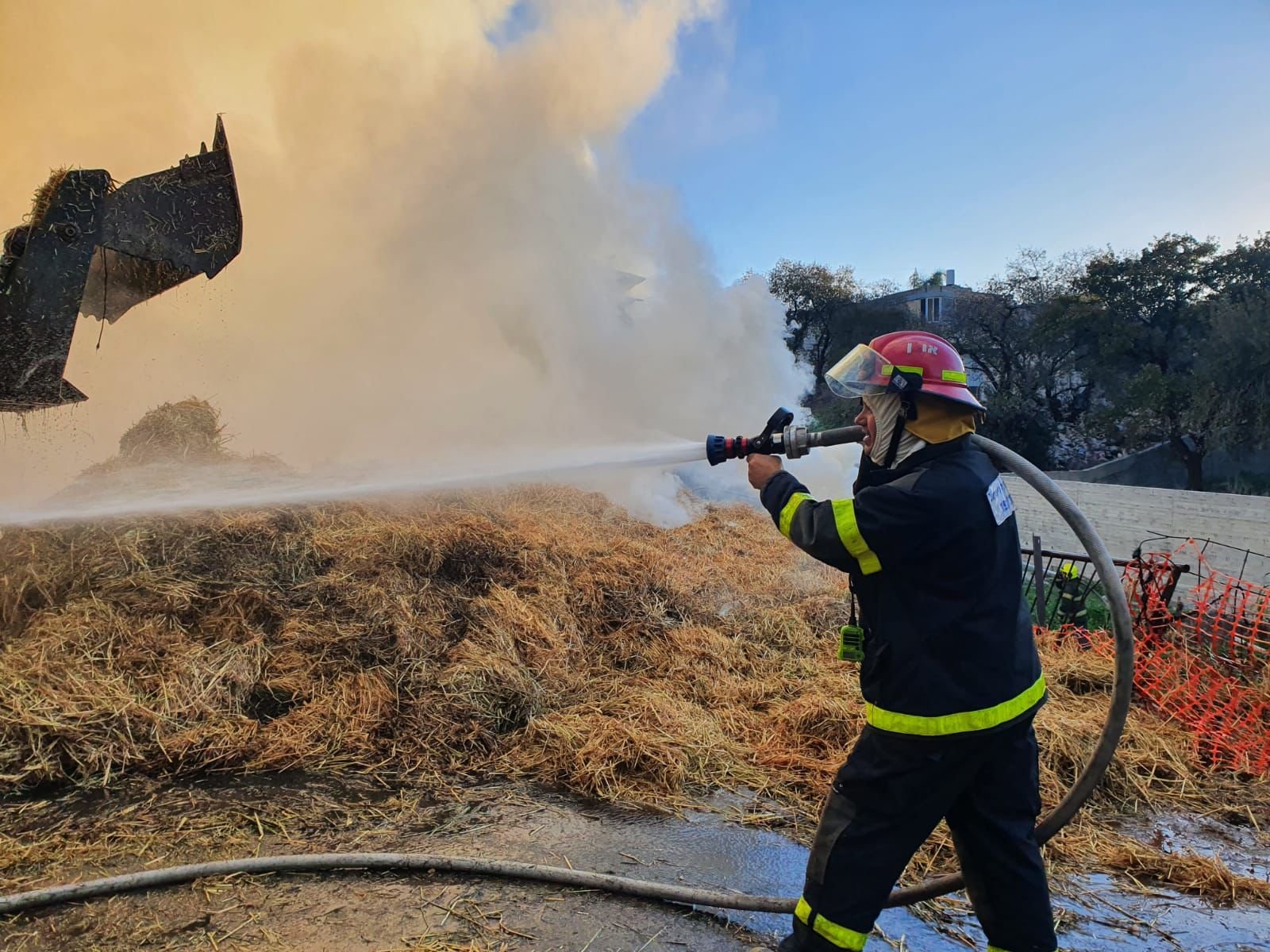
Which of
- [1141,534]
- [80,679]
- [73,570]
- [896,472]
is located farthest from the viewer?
[1141,534]

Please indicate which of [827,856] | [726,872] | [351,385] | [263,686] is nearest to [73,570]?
[263,686]

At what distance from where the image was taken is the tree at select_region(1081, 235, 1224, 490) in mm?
18778

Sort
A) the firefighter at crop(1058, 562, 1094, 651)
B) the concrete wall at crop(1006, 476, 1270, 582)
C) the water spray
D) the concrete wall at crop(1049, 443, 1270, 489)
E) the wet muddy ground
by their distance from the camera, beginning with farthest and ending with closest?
the concrete wall at crop(1049, 443, 1270, 489) < the concrete wall at crop(1006, 476, 1270, 582) < the firefighter at crop(1058, 562, 1094, 651) < the water spray < the wet muddy ground

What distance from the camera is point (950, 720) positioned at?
6.68 ft

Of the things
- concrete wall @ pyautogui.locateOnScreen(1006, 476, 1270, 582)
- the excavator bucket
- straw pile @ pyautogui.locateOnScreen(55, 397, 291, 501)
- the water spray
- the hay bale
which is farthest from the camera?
concrete wall @ pyautogui.locateOnScreen(1006, 476, 1270, 582)

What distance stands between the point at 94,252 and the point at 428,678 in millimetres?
2919

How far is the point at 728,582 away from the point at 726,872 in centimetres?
460

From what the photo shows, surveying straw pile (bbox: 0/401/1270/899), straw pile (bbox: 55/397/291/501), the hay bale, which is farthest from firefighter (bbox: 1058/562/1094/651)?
the hay bale

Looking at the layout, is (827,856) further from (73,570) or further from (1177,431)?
(1177,431)

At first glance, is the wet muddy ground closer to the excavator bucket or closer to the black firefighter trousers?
the black firefighter trousers

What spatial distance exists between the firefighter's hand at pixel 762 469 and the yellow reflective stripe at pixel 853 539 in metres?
0.39

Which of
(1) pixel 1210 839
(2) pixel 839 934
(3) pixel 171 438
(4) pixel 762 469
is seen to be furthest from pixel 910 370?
(3) pixel 171 438

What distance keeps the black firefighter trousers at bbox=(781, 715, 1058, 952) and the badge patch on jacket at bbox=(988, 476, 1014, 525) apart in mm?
625

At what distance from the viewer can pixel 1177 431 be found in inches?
744
